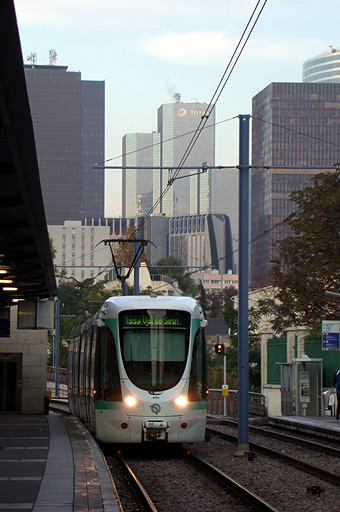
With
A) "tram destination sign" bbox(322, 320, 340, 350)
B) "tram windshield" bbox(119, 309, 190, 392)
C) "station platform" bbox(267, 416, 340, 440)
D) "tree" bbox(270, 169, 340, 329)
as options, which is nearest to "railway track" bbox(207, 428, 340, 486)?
"station platform" bbox(267, 416, 340, 440)

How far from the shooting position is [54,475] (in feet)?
45.5

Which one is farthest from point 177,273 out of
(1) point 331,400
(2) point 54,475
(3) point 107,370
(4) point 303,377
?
(2) point 54,475

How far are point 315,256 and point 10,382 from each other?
13.9 m

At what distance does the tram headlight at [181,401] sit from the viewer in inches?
707

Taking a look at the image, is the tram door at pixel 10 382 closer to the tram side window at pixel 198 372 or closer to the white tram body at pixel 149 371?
the white tram body at pixel 149 371

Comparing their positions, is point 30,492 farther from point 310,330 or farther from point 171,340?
point 310,330

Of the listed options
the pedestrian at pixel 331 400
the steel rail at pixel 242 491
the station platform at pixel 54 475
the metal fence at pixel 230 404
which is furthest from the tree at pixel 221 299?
the steel rail at pixel 242 491

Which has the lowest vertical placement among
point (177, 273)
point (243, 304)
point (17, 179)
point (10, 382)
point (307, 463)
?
point (307, 463)

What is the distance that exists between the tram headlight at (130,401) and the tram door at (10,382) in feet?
74.6

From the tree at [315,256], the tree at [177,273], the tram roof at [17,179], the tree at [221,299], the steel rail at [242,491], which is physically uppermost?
the tree at [177,273]

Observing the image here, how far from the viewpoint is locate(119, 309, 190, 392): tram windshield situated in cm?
1817

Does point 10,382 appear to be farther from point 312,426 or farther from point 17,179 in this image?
point 17,179

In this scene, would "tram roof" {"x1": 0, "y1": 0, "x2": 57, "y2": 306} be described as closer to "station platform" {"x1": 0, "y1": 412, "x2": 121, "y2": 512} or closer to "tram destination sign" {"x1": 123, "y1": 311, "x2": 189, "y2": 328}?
"tram destination sign" {"x1": 123, "y1": 311, "x2": 189, "y2": 328}

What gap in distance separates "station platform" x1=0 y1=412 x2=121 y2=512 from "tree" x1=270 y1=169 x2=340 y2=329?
69.4ft
